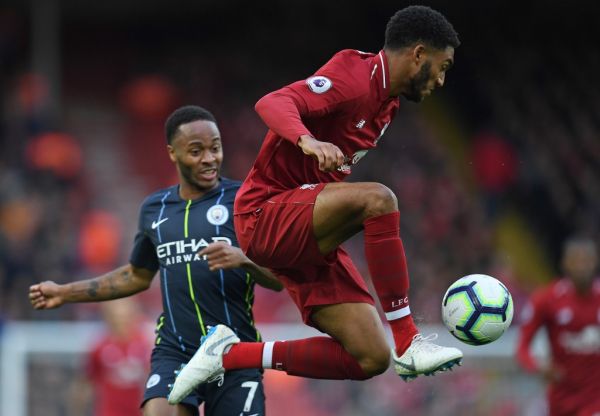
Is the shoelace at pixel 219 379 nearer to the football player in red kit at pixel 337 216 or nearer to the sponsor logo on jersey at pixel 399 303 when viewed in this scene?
the football player in red kit at pixel 337 216

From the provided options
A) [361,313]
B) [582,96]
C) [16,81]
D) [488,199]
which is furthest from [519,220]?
[361,313]

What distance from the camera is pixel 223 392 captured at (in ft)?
19.1

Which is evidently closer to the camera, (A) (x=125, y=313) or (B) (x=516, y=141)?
(A) (x=125, y=313)

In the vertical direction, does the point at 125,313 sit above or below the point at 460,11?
below

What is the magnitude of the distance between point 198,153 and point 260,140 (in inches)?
393

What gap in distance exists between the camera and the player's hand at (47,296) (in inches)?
247

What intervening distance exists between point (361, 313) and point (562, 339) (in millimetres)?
3866

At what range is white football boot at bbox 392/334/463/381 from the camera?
493 cm

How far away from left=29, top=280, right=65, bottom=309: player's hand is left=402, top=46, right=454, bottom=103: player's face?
2.35m

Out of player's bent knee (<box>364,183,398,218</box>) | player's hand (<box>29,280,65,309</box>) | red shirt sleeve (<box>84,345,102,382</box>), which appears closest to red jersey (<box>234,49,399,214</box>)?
player's bent knee (<box>364,183,398,218</box>)

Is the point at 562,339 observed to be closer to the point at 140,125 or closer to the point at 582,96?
the point at 582,96

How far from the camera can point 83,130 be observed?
17547 millimetres

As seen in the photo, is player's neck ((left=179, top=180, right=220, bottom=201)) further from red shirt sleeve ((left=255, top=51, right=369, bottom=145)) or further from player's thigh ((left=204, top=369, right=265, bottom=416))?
red shirt sleeve ((left=255, top=51, right=369, bottom=145))

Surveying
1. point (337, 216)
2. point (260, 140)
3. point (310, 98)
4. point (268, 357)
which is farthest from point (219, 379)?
point (260, 140)
